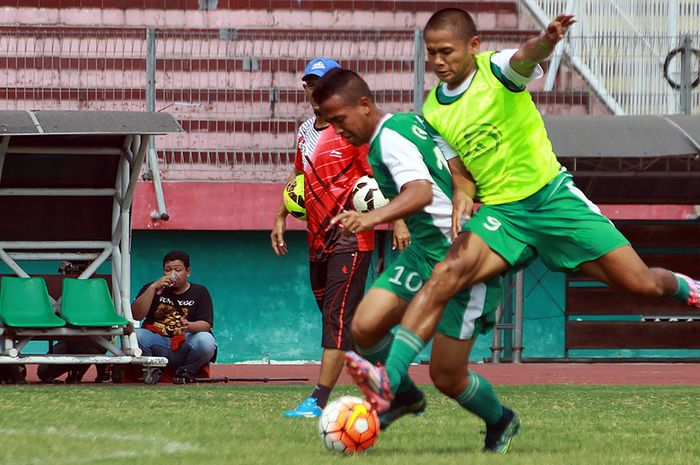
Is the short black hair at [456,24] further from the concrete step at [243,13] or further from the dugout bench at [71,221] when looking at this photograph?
the concrete step at [243,13]

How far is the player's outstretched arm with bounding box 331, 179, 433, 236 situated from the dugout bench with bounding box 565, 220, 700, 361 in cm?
1288

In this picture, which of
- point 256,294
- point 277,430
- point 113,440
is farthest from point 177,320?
point 113,440

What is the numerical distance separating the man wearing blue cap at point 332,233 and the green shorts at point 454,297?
2143mm

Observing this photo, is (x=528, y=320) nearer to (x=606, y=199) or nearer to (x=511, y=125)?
(x=606, y=199)

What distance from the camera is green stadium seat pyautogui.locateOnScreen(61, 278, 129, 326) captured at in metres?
13.0

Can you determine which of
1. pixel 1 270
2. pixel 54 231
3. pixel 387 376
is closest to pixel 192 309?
pixel 54 231

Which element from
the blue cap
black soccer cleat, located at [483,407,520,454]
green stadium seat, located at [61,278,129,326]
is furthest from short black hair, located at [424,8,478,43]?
green stadium seat, located at [61,278,129,326]

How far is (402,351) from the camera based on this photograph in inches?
252

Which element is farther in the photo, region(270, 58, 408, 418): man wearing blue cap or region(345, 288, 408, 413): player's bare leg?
region(270, 58, 408, 418): man wearing blue cap

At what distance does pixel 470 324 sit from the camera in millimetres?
6785

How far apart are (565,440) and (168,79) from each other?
12.6m

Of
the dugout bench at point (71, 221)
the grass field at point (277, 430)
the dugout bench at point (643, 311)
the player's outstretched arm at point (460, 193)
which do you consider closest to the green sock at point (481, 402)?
the grass field at point (277, 430)

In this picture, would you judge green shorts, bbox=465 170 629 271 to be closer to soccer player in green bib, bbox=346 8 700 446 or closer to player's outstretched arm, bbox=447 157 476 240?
soccer player in green bib, bbox=346 8 700 446

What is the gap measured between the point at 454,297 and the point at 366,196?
2547mm
